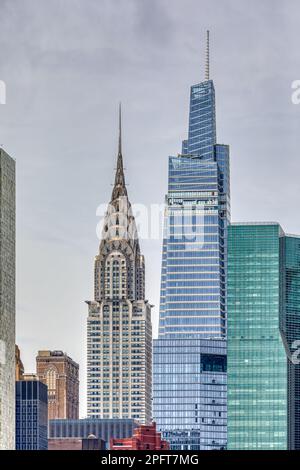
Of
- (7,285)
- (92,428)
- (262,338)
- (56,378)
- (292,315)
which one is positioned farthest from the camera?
(56,378)

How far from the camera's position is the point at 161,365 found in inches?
7549

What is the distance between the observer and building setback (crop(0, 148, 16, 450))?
382 feet

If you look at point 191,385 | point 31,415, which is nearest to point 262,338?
point 191,385

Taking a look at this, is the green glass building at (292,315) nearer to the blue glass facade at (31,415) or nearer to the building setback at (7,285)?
the blue glass facade at (31,415)

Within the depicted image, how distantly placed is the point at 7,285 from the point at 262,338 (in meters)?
52.8

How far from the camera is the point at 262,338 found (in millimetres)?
166750

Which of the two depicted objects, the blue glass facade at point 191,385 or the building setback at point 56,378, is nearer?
the blue glass facade at point 191,385

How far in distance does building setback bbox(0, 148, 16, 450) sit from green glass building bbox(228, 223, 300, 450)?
46.1 meters

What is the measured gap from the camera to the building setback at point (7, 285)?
382 feet

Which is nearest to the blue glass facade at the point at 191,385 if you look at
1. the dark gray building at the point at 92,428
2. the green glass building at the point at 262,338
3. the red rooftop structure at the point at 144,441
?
the dark gray building at the point at 92,428

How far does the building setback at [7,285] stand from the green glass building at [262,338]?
46.1 m

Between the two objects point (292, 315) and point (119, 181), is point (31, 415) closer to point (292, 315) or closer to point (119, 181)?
point (292, 315)

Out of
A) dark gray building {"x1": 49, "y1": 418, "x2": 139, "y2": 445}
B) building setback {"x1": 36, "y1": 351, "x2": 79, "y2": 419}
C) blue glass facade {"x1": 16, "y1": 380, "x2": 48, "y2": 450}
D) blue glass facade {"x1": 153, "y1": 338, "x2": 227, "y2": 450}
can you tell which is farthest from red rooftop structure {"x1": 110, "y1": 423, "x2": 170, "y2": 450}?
building setback {"x1": 36, "y1": 351, "x2": 79, "y2": 419}
